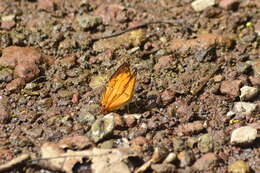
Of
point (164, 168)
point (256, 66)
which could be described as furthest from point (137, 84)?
point (256, 66)

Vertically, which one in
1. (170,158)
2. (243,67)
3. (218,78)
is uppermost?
(243,67)

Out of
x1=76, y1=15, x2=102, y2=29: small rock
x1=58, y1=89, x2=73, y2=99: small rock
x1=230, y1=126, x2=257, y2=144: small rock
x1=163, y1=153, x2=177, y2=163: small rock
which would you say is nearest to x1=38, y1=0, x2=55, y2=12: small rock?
x1=76, y1=15, x2=102, y2=29: small rock

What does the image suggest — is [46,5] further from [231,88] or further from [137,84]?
[231,88]

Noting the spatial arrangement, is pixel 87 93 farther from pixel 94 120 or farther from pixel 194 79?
pixel 194 79

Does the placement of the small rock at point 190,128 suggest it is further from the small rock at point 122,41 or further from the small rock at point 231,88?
the small rock at point 122,41

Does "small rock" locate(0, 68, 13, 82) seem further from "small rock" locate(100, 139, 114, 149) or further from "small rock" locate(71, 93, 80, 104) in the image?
"small rock" locate(100, 139, 114, 149)

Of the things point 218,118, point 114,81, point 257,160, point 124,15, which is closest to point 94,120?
point 114,81
